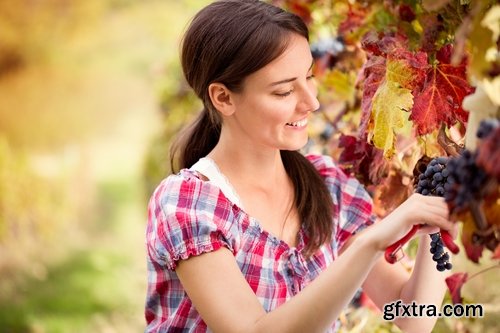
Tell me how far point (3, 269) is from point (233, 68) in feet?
15.8

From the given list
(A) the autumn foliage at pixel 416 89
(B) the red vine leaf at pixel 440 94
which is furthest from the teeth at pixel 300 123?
(B) the red vine leaf at pixel 440 94

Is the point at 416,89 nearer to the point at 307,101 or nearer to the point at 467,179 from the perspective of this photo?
the point at 307,101

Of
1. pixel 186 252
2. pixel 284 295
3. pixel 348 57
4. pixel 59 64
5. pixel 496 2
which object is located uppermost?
pixel 59 64

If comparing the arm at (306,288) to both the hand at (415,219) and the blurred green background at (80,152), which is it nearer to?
the hand at (415,219)

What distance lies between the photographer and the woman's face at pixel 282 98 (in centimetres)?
170

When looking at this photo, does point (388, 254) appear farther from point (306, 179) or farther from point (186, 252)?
point (306, 179)

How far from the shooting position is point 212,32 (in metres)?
1.76

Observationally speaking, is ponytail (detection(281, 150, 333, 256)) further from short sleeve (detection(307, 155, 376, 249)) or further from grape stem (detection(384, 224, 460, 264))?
grape stem (detection(384, 224, 460, 264))

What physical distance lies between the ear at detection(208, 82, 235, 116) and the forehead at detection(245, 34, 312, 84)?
0.27ft

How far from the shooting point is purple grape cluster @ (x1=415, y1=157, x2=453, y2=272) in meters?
1.32

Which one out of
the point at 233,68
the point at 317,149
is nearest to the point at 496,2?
the point at 233,68

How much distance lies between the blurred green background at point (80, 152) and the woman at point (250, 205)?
8.99 ft

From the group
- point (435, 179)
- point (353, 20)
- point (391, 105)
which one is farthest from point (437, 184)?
point (353, 20)

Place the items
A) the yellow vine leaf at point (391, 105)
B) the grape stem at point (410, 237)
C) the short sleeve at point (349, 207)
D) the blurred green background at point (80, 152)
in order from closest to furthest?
the grape stem at point (410, 237), the yellow vine leaf at point (391, 105), the short sleeve at point (349, 207), the blurred green background at point (80, 152)
